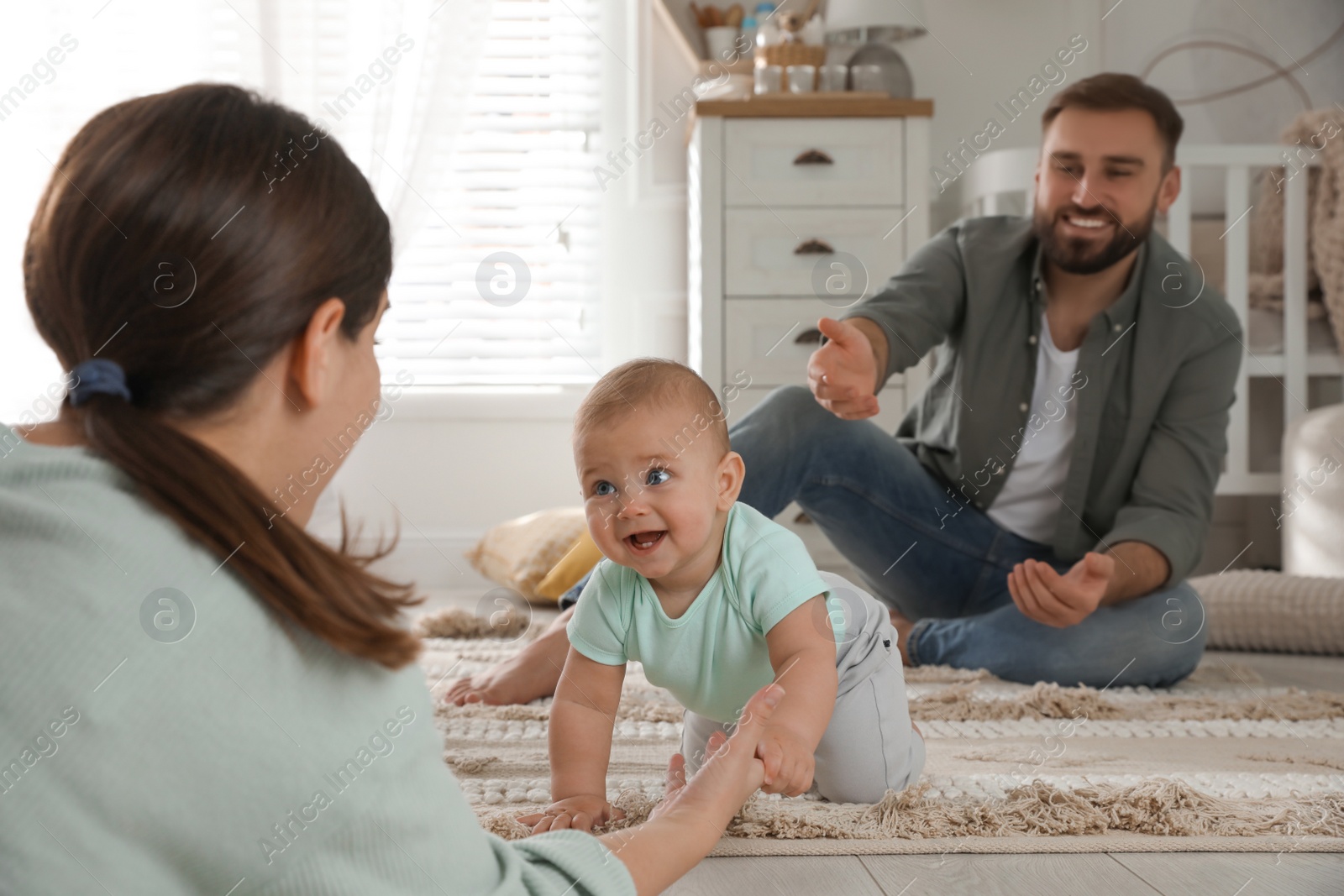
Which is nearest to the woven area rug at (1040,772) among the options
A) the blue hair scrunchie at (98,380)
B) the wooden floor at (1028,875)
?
the wooden floor at (1028,875)

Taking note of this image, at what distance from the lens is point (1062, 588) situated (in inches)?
51.6

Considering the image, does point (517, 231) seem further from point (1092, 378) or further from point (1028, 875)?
point (1028, 875)

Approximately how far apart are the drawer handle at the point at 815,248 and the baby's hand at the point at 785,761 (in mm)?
1858

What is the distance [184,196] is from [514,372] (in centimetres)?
253

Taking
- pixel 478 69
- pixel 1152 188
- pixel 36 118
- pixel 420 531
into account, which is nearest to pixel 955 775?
pixel 1152 188

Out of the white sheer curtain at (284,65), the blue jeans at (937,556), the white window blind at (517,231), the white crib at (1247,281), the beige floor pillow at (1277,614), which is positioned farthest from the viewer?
the white window blind at (517,231)

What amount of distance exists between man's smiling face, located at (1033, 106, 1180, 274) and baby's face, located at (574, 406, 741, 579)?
3.12 ft

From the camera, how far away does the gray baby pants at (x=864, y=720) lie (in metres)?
0.92

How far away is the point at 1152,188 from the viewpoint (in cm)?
159

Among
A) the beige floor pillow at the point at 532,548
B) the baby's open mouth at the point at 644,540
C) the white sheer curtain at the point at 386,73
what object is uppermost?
the white sheer curtain at the point at 386,73

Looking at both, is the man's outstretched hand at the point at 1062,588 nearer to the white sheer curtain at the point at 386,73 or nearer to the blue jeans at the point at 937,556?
the blue jeans at the point at 937,556

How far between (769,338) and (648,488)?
1.74 metres

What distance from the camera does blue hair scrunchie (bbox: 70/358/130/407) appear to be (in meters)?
0.49

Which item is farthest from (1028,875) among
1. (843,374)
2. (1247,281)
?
(1247,281)
